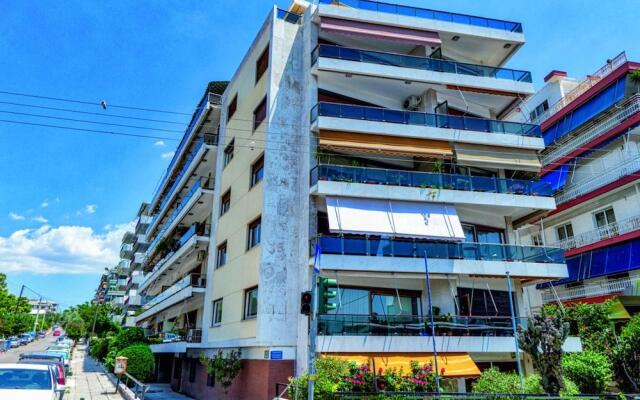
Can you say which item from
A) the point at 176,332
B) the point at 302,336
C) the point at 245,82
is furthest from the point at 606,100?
the point at 176,332

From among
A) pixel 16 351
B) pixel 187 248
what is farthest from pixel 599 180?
pixel 16 351

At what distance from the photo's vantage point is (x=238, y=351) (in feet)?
56.7

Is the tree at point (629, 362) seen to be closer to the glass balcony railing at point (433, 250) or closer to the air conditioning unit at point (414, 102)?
the glass balcony railing at point (433, 250)

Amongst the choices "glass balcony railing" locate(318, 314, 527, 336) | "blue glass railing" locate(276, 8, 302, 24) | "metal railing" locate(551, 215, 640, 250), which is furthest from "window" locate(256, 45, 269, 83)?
"metal railing" locate(551, 215, 640, 250)

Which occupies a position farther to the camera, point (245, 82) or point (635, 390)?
point (245, 82)

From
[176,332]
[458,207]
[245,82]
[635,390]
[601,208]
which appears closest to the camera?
[635,390]

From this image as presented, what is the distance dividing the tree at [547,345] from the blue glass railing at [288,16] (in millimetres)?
15716

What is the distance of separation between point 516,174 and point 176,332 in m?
21.7

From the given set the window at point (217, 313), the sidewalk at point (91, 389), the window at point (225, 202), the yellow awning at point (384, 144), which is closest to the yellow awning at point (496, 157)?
the yellow awning at point (384, 144)

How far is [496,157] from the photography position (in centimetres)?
1895

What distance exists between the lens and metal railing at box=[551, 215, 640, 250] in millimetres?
21734

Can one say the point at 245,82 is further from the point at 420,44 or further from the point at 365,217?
the point at 365,217

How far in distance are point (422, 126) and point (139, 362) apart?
18481 millimetres

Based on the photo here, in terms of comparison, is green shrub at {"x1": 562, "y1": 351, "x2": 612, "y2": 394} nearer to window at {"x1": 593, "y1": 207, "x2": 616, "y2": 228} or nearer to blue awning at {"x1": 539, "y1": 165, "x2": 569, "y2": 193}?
window at {"x1": 593, "y1": 207, "x2": 616, "y2": 228}
